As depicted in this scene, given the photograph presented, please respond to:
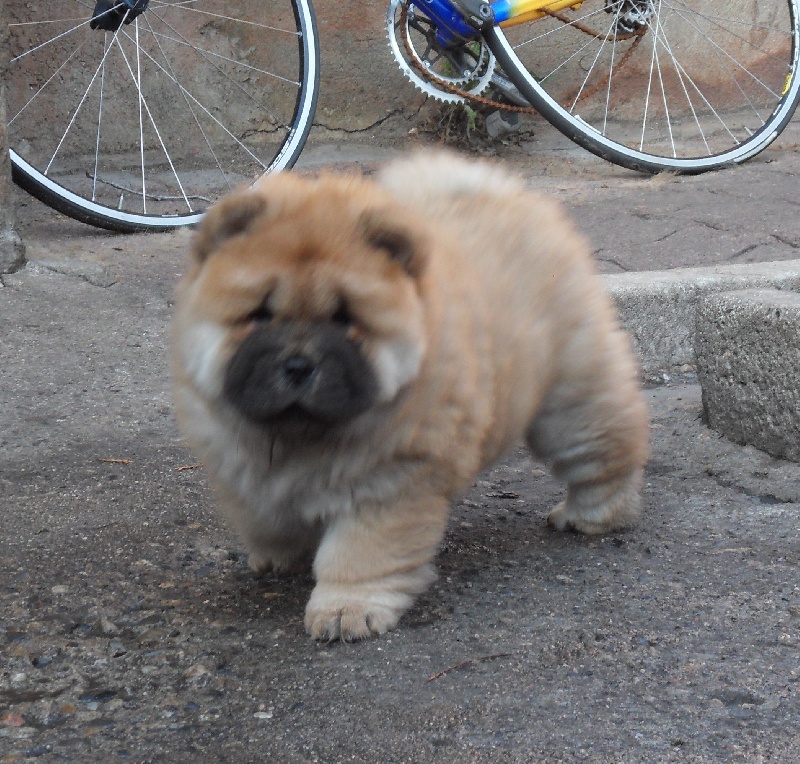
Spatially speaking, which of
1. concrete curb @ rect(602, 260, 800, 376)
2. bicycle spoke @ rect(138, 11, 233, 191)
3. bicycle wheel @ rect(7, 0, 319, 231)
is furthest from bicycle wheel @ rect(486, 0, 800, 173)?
concrete curb @ rect(602, 260, 800, 376)

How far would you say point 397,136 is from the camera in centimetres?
720

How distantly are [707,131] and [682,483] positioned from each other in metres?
4.84

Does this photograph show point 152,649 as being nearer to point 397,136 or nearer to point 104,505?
point 104,505

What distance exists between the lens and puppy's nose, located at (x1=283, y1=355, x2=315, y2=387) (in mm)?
1944

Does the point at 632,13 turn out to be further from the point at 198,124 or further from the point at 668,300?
the point at 668,300

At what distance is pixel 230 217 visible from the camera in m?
2.10

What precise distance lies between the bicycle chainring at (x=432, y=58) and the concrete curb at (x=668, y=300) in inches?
103

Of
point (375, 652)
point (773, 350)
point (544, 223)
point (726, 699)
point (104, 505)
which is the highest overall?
point (544, 223)

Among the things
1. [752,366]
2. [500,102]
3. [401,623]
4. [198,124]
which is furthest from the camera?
[500,102]

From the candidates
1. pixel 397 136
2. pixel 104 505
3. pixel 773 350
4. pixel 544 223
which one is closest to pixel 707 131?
pixel 397 136

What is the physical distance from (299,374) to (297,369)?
12 mm

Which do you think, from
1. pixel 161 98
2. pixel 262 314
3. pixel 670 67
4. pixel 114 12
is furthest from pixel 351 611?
pixel 670 67

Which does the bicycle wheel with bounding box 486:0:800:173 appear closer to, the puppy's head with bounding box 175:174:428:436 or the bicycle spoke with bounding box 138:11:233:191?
the bicycle spoke with bounding box 138:11:233:191

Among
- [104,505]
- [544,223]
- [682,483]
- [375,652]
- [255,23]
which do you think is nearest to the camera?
[375,652]
